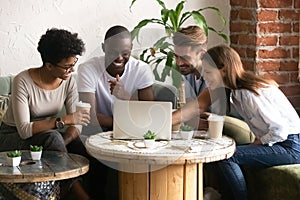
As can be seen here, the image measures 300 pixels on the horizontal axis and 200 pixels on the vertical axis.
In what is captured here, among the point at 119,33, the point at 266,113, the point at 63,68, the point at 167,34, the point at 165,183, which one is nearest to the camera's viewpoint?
the point at 165,183

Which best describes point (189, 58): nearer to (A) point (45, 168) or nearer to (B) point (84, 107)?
(B) point (84, 107)

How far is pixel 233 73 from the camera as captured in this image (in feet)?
10.2

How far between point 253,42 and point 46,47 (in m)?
1.49

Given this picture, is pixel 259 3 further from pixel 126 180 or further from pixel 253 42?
pixel 126 180

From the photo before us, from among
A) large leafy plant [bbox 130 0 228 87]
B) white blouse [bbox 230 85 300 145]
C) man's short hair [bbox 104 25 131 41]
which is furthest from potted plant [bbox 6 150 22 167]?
large leafy plant [bbox 130 0 228 87]

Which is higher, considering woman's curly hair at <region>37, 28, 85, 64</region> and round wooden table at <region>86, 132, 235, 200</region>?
woman's curly hair at <region>37, 28, 85, 64</region>

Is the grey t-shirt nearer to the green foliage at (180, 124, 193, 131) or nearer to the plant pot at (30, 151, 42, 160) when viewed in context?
the plant pot at (30, 151, 42, 160)

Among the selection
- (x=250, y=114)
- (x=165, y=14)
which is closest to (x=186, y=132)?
(x=250, y=114)

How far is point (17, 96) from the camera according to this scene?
3.17m

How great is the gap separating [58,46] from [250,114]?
0.98 m

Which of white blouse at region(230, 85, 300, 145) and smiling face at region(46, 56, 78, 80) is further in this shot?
smiling face at region(46, 56, 78, 80)

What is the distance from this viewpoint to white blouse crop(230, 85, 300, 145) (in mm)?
3086

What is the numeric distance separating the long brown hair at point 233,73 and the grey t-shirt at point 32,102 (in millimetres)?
751

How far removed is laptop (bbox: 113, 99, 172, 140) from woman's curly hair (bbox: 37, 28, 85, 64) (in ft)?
1.32
